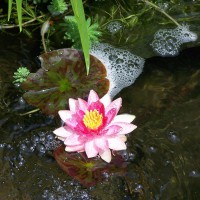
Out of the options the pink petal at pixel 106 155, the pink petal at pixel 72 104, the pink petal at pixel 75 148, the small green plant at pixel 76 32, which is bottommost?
the pink petal at pixel 106 155

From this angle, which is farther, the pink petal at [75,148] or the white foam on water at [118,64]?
the white foam on water at [118,64]

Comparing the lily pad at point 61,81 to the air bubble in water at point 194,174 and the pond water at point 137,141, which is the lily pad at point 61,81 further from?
the air bubble in water at point 194,174

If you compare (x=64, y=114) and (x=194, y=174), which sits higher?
(x=64, y=114)

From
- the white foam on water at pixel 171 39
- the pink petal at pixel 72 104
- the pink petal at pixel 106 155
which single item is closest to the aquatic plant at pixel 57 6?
the white foam on water at pixel 171 39

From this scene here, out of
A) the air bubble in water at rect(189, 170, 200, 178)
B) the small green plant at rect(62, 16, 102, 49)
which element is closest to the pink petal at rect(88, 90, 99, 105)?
the small green plant at rect(62, 16, 102, 49)

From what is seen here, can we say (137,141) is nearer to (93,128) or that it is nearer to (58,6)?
(93,128)

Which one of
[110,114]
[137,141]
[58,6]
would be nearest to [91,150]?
[110,114]

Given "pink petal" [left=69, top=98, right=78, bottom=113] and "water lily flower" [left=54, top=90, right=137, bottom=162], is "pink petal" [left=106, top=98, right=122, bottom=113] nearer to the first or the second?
"water lily flower" [left=54, top=90, right=137, bottom=162]
